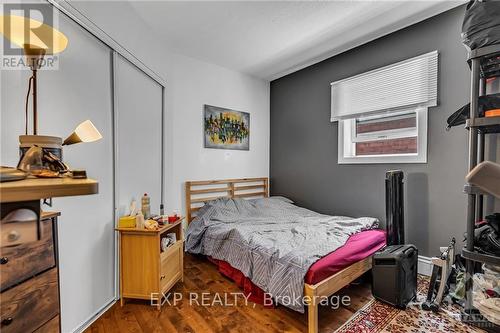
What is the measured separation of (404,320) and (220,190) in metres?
2.53

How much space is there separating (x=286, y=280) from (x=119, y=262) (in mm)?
1352

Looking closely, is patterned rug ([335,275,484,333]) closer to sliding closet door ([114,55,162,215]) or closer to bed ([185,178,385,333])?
bed ([185,178,385,333])

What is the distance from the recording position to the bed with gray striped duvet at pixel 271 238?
1690mm

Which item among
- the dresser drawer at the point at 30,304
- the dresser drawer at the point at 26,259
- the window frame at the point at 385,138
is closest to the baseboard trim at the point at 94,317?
the dresser drawer at the point at 30,304

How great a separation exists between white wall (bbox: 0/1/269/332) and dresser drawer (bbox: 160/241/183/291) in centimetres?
44

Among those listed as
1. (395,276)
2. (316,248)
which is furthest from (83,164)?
(395,276)

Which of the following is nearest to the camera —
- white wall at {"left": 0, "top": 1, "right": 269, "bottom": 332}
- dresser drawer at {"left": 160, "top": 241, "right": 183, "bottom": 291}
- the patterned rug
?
white wall at {"left": 0, "top": 1, "right": 269, "bottom": 332}

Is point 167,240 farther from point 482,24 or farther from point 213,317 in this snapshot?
point 482,24

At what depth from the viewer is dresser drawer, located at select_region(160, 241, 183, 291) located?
191 cm

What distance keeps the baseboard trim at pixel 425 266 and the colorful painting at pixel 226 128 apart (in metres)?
2.69

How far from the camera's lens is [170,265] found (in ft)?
6.73

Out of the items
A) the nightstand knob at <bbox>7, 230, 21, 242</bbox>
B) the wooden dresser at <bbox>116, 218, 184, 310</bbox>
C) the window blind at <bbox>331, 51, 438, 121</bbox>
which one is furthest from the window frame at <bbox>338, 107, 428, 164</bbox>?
the nightstand knob at <bbox>7, 230, 21, 242</bbox>

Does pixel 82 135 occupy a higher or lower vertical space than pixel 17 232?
higher

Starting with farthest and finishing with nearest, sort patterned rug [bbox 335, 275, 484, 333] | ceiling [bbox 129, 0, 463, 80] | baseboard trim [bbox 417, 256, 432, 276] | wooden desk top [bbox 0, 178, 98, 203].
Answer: baseboard trim [bbox 417, 256, 432, 276], ceiling [bbox 129, 0, 463, 80], patterned rug [bbox 335, 275, 484, 333], wooden desk top [bbox 0, 178, 98, 203]
